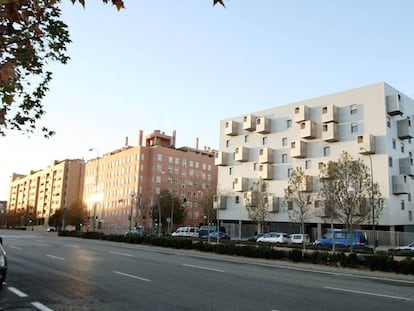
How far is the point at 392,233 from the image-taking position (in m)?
46.8

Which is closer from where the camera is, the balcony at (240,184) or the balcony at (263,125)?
the balcony at (263,125)

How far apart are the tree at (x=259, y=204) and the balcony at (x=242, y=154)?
5.66m

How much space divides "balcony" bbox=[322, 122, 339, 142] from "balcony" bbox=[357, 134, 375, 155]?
12.7 ft

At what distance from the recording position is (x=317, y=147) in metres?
56.9

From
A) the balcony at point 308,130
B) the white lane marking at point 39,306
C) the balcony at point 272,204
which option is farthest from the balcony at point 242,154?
the white lane marking at point 39,306

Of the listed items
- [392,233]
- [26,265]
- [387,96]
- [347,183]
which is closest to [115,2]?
[26,265]

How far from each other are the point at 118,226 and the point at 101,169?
971 inches

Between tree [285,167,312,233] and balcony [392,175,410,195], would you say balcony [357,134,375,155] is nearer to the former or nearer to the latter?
balcony [392,175,410,195]

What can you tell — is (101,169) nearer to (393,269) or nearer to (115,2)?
(393,269)

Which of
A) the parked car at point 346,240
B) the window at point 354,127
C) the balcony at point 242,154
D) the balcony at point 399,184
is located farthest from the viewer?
the balcony at point 242,154

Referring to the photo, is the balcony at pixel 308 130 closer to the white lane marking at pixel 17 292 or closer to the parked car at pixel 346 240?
the parked car at pixel 346 240

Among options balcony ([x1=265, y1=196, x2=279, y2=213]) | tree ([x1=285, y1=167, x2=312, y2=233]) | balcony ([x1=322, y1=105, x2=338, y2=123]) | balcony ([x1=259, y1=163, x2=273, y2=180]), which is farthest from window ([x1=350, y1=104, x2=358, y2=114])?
balcony ([x1=265, y1=196, x2=279, y2=213])

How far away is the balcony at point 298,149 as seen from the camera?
187 ft

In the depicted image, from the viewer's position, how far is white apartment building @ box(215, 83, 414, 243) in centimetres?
4997
